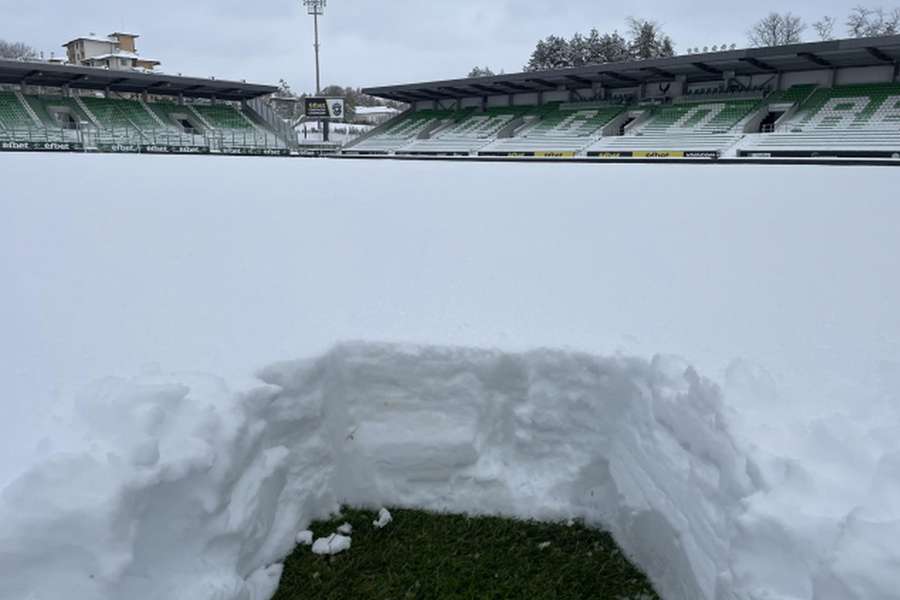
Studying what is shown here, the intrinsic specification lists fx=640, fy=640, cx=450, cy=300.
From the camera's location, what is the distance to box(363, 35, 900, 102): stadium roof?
974 inches

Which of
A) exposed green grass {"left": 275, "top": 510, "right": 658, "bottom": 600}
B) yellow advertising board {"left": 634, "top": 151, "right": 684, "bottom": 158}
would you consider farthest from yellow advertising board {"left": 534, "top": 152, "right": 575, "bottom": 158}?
exposed green grass {"left": 275, "top": 510, "right": 658, "bottom": 600}

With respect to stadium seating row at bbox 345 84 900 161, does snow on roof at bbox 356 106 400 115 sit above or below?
above

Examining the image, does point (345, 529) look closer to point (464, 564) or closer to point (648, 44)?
point (464, 564)

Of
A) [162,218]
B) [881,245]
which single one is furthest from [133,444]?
[881,245]

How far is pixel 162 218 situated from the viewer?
23.2ft

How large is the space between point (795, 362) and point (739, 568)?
59.5 inches

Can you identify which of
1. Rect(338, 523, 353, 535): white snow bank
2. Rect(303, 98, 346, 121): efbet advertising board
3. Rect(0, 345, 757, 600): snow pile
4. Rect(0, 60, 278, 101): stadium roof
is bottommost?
Rect(338, 523, 353, 535): white snow bank

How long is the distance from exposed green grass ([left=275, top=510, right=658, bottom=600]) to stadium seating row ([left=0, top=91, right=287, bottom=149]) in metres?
30.3

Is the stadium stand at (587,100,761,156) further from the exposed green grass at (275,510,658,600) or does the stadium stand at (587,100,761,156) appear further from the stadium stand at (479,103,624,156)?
the exposed green grass at (275,510,658,600)

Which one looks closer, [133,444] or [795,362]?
[133,444]

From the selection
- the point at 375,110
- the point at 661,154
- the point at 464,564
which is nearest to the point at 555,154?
the point at 661,154

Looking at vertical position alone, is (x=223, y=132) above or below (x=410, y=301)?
above

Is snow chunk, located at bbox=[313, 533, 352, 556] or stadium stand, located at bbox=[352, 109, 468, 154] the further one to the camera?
stadium stand, located at bbox=[352, 109, 468, 154]

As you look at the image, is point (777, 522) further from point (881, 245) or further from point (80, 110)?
point (80, 110)
